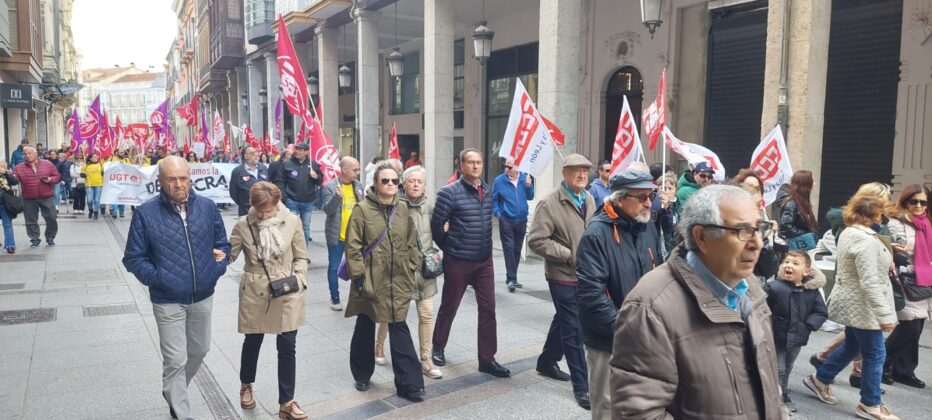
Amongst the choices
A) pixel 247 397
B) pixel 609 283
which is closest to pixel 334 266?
pixel 247 397

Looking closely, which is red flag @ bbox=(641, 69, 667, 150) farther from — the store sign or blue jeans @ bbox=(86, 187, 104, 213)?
the store sign

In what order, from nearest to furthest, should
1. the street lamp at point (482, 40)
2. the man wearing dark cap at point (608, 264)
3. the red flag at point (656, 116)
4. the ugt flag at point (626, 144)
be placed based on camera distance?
the man wearing dark cap at point (608, 264) < the red flag at point (656, 116) < the ugt flag at point (626, 144) < the street lamp at point (482, 40)

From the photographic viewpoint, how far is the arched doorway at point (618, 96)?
1496 cm

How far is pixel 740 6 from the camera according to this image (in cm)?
1266

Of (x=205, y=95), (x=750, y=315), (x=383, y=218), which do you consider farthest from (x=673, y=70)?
(x=205, y=95)

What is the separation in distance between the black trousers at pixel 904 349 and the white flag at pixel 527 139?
161 inches

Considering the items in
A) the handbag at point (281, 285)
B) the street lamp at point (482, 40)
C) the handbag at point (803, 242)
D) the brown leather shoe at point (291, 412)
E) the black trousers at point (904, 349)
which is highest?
the street lamp at point (482, 40)

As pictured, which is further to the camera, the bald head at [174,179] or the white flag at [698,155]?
the white flag at [698,155]

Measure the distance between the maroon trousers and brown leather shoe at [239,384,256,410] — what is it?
166 cm

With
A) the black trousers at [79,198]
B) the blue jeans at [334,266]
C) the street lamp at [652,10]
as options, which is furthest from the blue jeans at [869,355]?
the black trousers at [79,198]

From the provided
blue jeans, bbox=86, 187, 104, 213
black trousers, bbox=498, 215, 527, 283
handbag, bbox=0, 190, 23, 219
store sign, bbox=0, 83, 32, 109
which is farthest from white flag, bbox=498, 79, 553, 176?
store sign, bbox=0, 83, 32, 109

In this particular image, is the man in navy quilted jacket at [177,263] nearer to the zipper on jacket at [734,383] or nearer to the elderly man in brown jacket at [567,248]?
the elderly man in brown jacket at [567,248]

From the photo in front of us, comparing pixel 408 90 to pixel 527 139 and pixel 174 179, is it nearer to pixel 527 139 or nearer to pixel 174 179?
pixel 527 139

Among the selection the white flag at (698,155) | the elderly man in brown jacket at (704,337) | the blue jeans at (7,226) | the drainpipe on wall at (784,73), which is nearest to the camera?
the elderly man in brown jacket at (704,337)
